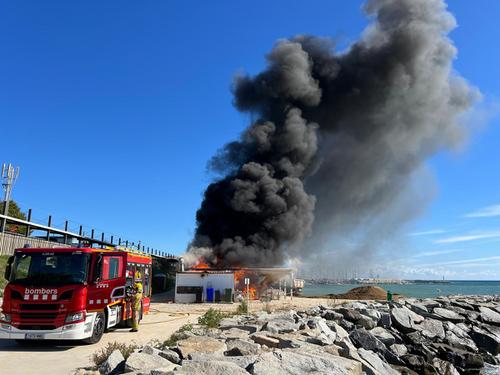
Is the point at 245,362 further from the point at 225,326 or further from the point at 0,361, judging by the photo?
the point at 0,361

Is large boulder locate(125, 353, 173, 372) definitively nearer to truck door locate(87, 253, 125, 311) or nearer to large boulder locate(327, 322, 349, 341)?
truck door locate(87, 253, 125, 311)

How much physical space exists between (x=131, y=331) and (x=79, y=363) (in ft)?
16.5

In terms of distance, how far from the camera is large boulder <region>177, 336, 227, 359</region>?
761cm

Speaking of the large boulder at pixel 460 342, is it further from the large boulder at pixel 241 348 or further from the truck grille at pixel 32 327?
the truck grille at pixel 32 327

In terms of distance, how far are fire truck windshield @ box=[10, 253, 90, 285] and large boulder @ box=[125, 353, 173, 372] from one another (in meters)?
5.04

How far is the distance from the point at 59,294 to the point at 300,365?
6.90m

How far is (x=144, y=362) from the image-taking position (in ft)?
21.9

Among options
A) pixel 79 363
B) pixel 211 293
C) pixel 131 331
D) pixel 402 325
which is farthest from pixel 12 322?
pixel 211 293

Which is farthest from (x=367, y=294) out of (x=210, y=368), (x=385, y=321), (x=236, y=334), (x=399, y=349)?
(x=210, y=368)

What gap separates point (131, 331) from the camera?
14055 millimetres

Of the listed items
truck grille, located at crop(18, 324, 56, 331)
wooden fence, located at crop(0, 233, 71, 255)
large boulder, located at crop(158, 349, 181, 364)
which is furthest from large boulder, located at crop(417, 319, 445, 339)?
wooden fence, located at crop(0, 233, 71, 255)

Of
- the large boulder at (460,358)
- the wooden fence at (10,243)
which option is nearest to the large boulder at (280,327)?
the large boulder at (460,358)

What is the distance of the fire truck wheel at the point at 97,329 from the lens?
38.0 ft

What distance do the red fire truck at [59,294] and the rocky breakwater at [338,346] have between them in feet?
8.66
